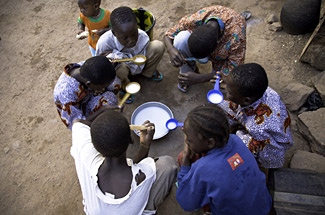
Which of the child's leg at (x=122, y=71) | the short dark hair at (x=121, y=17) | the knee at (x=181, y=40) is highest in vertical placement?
the short dark hair at (x=121, y=17)

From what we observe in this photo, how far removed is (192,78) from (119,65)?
2.77 ft

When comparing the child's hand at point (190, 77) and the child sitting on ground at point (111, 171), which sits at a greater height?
the child sitting on ground at point (111, 171)

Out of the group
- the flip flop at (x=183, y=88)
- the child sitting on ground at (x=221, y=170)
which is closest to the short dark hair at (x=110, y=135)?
the child sitting on ground at (x=221, y=170)

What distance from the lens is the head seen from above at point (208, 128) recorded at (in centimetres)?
129

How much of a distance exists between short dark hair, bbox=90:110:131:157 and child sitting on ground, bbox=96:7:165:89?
110cm

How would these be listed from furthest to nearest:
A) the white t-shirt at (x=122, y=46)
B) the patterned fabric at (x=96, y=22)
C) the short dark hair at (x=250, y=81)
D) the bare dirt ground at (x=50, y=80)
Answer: the patterned fabric at (x=96, y=22) → the white t-shirt at (x=122, y=46) → the bare dirt ground at (x=50, y=80) → the short dark hair at (x=250, y=81)

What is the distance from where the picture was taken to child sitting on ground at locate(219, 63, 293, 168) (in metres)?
1.61

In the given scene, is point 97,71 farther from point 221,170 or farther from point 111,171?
point 221,170

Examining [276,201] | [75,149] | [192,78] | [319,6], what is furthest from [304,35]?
[75,149]

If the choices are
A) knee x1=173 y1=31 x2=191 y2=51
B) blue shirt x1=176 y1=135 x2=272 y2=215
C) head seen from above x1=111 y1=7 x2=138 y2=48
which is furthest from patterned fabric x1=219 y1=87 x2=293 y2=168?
head seen from above x1=111 y1=7 x2=138 y2=48

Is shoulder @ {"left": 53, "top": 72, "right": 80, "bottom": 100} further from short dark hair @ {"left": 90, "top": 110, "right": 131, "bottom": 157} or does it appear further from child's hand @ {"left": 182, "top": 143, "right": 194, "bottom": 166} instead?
child's hand @ {"left": 182, "top": 143, "right": 194, "bottom": 166}

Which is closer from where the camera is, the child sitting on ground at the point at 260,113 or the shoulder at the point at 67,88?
the child sitting on ground at the point at 260,113

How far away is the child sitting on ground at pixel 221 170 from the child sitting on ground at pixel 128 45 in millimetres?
1245

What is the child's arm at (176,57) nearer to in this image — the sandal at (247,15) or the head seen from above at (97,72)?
the head seen from above at (97,72)
